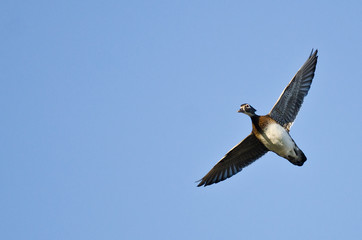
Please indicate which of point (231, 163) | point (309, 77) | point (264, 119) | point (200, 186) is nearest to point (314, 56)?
point (309, 77)

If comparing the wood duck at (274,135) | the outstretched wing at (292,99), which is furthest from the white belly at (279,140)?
the outstretched wing at (292,99)

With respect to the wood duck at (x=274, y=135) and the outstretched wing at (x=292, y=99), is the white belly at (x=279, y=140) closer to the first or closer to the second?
the wood duck at (x=274, y=135)

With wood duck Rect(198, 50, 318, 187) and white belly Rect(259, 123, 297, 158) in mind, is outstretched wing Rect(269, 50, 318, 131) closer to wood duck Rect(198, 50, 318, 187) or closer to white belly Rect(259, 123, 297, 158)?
wood duck Rect(198, 50, 318, 187)

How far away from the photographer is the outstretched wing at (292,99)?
16.5 metres

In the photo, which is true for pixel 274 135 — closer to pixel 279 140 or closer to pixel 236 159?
pixel 279 140

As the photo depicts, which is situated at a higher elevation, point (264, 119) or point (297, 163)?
point (264, 119)

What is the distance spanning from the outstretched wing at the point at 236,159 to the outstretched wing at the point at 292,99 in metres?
1.00

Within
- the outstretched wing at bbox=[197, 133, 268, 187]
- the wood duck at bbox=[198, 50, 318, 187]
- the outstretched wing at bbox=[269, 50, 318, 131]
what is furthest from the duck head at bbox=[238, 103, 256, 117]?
the outstretched wing at bbox=[197, 133, 268, 187]

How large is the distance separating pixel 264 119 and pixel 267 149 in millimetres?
1337

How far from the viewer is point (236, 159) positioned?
17547mm

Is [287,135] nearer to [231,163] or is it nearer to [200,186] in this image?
[231,163]

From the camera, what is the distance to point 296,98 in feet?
54.6

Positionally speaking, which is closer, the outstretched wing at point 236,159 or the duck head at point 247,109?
the duck head at point 247,109

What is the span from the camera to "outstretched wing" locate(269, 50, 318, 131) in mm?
16500
